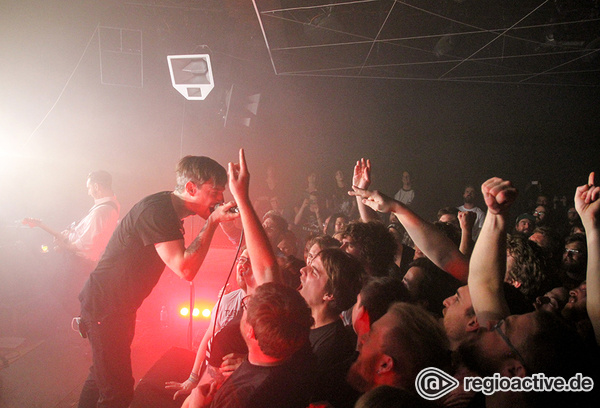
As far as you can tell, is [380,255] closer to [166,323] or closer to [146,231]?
[146,231]

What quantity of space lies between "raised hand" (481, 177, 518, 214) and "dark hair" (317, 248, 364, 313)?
58 cm

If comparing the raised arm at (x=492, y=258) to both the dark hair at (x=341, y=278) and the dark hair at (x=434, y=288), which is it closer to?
the dark hair at (x=341, y=278)

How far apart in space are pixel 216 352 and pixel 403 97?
19.5ft

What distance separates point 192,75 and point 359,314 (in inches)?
192

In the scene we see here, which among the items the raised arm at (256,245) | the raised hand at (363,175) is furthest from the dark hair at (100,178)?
the raised arm at (256,245)

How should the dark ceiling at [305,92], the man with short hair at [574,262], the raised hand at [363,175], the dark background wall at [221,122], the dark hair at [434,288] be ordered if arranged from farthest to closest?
the dark background wall at [221,122]
the dark ceiling at [305,92]
the man with short hair at [574,262]
the raised hand at [363,175]
the dark hair at [434,288]

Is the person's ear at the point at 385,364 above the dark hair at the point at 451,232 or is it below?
below

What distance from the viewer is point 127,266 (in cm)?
181

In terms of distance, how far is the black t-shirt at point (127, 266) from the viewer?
1775 millimetres

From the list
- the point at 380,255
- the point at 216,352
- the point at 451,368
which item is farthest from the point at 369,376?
the point at 380,255

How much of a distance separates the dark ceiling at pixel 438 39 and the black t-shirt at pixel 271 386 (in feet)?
12.3

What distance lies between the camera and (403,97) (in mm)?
6363

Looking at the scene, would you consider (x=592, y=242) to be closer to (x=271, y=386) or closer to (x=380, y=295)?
(x=380, y=295)

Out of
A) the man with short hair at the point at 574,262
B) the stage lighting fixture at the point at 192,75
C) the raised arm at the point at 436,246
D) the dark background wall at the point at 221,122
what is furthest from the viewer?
the stage lighting fixture at the point at 192,75
